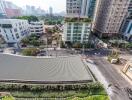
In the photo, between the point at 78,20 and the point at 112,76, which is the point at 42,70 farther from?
the point at 78,20

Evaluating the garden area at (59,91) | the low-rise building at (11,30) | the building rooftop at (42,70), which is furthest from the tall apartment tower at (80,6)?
the garden area at (59,91)

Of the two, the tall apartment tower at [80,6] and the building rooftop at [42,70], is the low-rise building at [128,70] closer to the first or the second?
the building rooftop at [42,70]

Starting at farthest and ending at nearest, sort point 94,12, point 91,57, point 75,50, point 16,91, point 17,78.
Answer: point 94,12
point 75,50
point 91,57
point 17,78
point 16,91

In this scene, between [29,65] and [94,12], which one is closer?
[29,65]

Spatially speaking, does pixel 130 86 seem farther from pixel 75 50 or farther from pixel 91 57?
pixel 75 50

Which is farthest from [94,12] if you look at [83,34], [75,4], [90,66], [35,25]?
[90,66]

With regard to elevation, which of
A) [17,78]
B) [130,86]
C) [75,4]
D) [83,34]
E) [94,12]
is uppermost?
[75,4]

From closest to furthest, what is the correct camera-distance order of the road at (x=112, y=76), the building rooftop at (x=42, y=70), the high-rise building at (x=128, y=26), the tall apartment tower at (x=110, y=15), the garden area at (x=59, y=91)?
the garden area at (x=59, y=91)
the road at (x=112, y=76)
the building rooftop at (x=42, y=70)
the tall apartment tower at (x=110, y=15)
the high-rise building at (x=128, y=26)
